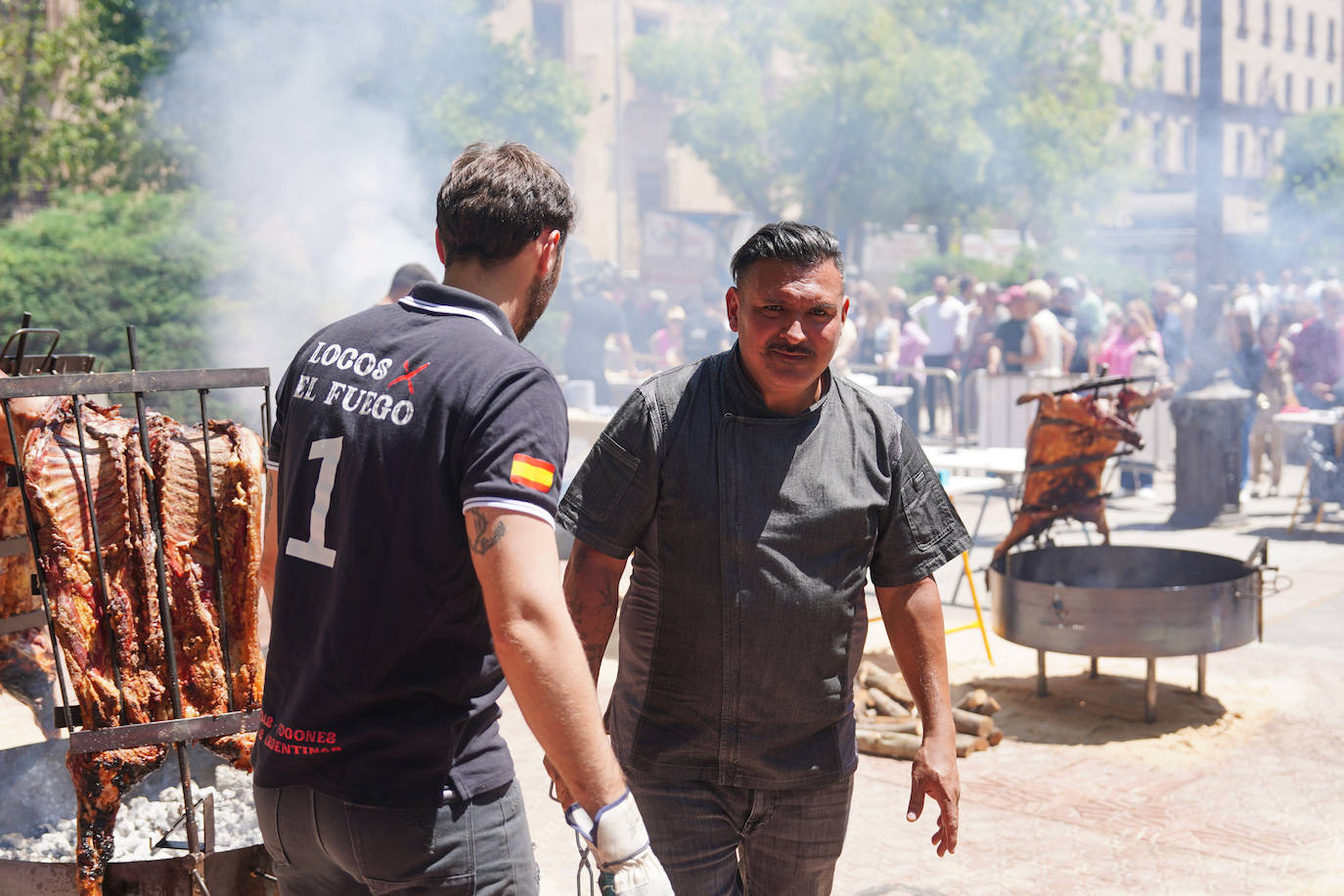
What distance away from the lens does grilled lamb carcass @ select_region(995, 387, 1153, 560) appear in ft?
21.2

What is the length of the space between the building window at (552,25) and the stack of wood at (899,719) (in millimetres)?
36335

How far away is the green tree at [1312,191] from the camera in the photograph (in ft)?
105

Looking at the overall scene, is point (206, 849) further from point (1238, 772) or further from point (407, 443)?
point (1238, 772)

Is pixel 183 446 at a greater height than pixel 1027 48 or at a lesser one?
lesser

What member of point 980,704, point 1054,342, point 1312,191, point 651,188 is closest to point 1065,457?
point 980,704

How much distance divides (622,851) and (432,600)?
490 millimetres

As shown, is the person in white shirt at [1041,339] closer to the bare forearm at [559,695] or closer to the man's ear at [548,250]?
the man's ear at [548,250]

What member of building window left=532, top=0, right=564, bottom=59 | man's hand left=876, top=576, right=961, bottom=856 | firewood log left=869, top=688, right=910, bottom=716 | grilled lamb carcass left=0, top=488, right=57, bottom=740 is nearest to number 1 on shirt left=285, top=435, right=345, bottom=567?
man's hand left=876, top=576, right=961, bottom=856

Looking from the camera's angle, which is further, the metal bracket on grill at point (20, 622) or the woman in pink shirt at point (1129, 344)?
the woman in pink shirt at point (1129, 344)

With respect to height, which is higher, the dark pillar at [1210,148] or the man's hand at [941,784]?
the dark pillar at [1210,148]

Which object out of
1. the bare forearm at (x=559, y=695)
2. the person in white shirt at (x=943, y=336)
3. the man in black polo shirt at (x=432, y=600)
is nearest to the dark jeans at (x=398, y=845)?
the man in black polo shirt at (x=432, y=600)

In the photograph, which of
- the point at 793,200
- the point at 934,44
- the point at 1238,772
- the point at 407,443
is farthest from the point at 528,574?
the point at 793,200

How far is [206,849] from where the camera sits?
2807 mm

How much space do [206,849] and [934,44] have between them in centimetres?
2762
